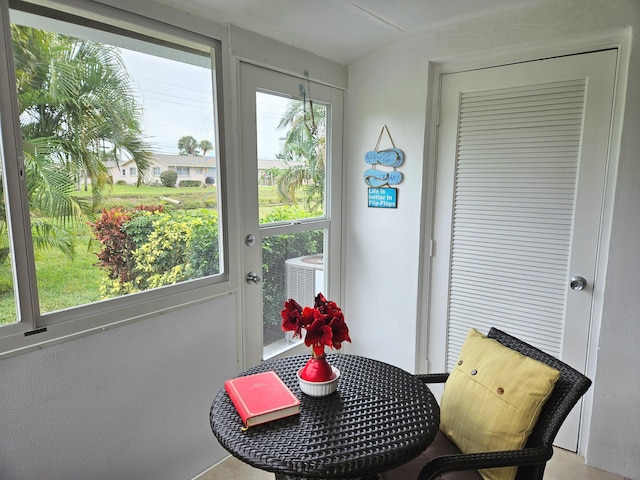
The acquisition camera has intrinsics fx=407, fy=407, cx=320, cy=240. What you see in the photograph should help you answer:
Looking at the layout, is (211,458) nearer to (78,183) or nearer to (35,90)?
(78,183)

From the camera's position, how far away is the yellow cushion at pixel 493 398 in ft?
4.40

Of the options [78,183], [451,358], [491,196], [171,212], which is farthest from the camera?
[451,358]

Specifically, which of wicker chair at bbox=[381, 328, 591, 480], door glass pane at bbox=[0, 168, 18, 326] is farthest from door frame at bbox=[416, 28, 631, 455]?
door glass pane at bbox=[0, 168, 18, 326]

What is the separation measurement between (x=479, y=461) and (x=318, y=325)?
642 mm

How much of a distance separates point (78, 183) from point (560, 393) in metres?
1.87

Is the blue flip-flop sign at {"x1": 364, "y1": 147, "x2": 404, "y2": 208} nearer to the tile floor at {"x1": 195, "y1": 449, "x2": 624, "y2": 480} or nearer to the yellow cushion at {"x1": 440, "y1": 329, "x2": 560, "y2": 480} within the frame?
the yellow cushion at {"x1": 440, "y1": 329, "x2": 560, "y2": 480}

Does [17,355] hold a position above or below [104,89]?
below

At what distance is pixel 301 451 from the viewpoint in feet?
3.80

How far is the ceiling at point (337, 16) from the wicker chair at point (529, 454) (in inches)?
66.4

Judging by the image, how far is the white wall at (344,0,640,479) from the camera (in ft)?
6.17

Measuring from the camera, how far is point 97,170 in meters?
1.59

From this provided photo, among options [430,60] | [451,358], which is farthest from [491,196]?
[451,358]

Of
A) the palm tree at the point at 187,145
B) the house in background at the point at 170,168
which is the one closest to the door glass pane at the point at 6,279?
the house in background at the point at 170,168

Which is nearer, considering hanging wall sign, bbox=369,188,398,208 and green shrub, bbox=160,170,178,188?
green shrub, bbox=160,170,178,188
